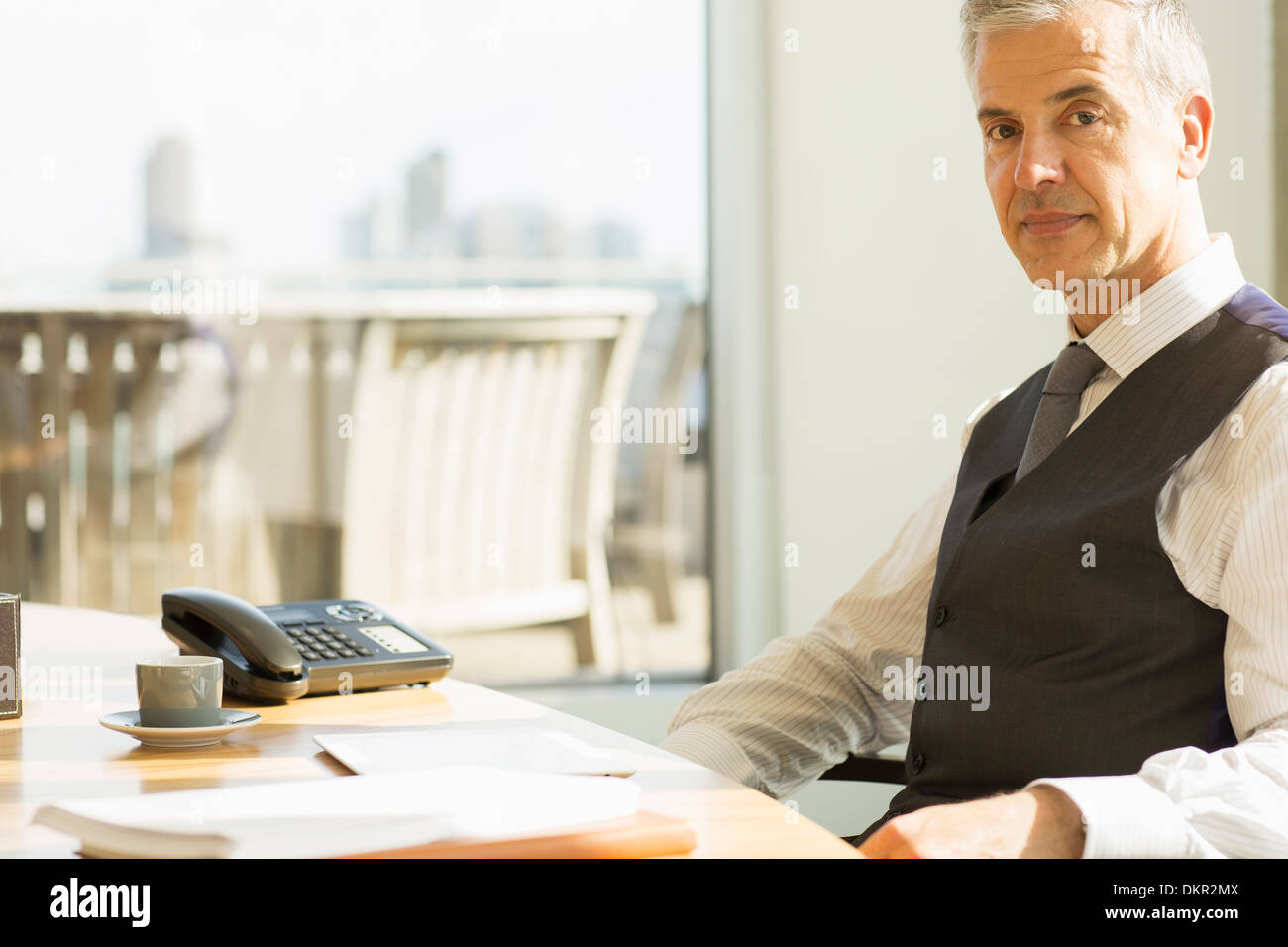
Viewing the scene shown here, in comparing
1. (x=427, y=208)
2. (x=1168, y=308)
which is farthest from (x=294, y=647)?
(x=427, y=208)

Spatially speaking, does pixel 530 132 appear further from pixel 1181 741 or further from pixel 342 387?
pixel 1181 741

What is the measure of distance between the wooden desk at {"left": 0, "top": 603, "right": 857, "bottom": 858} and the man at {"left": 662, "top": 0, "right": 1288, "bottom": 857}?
8.0 inches

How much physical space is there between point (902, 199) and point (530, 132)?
2.73 feet

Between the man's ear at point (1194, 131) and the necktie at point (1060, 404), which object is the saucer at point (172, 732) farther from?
the man's ear at point (1194, 131)

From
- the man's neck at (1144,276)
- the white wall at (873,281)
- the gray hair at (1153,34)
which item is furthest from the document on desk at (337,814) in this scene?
the white wall at (873,281)

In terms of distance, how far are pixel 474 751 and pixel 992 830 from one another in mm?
370

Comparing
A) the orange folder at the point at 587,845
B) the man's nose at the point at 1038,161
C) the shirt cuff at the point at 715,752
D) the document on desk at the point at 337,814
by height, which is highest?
the man's nose at the point at 1038,161

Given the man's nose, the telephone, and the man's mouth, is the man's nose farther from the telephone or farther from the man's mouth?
the telephone

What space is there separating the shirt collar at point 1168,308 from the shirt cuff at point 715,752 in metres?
0.52

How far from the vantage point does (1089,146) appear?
1.29 meters

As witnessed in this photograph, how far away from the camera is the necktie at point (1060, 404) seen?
1.29m

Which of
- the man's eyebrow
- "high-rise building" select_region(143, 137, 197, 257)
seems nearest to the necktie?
the man's eyebrow

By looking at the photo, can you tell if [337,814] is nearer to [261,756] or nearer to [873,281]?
[261,756]
